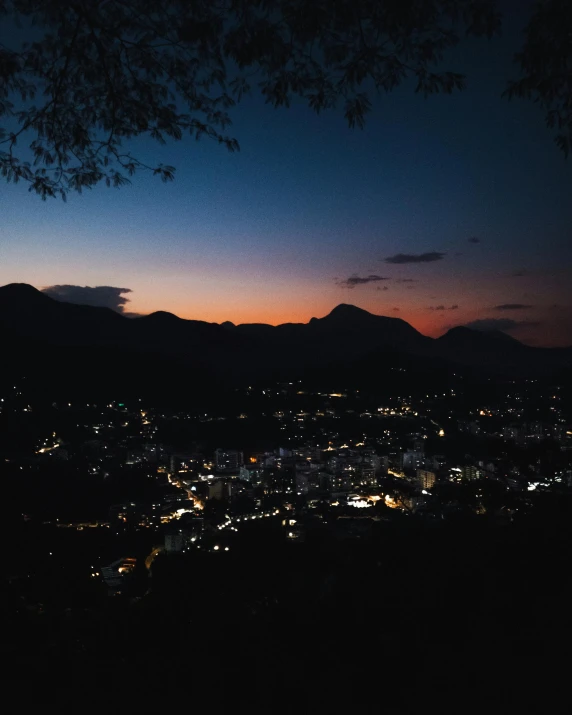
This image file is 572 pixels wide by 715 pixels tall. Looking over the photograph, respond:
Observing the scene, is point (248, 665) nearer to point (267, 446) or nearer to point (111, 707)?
point (111, 707)

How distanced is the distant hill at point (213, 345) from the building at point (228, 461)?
13707mm

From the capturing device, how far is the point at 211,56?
102 inches

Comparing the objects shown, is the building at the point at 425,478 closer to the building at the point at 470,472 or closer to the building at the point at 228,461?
the building at the point at 470,472

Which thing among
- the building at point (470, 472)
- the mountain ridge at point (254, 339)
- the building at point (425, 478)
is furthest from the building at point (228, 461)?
the mountain ridge at point (254, 339)

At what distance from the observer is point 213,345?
154 ft

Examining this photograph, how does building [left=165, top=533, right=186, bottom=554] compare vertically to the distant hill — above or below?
below

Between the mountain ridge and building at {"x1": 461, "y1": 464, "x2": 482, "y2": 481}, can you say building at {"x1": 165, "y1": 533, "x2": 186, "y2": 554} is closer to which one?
building at {"x1": 461, "y1": 464, "x2": 482, "y2": 481}

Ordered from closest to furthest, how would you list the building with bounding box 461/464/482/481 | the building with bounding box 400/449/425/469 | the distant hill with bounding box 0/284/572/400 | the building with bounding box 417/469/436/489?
1. the building with bounding box 461/464/482/481
2. the building with bounding box 417/469/436/489
3. the building with bounding box 400/449/425/469
4. the distant hill with bounding box 0/284/572/400

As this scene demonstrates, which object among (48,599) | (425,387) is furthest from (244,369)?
(48,599)

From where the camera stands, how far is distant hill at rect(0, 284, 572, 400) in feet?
113

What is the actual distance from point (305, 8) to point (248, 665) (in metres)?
3.05

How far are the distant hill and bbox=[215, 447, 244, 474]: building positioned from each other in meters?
13.7

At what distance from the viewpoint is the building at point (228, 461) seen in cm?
2092

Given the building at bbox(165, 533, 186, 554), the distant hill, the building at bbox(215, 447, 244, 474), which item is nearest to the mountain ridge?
the distant hill
